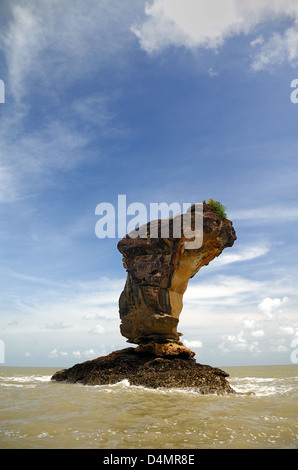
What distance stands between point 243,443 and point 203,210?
15.0 m

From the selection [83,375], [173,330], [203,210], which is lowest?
[83,375]

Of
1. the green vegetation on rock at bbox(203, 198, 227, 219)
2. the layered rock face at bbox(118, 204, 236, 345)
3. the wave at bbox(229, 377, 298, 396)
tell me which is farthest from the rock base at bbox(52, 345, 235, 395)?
the green vegetation on rock at bbox(203, 198, 227, 219)

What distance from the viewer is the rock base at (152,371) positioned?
49.4 ft

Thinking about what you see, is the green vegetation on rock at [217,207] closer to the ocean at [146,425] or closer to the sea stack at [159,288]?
the sea stack at [159,288]

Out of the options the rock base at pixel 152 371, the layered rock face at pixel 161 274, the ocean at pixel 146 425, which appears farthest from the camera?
the layered rock face at pixel 161 274

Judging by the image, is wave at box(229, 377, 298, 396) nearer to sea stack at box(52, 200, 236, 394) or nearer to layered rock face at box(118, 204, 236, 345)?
sea stack at box(52, 200, 236, 394)

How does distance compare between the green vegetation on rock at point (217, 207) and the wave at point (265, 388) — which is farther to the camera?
the green vegetation on rock at point (217, 207)

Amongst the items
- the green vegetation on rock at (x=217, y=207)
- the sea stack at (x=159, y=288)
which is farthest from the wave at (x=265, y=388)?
the green vegetation on rock at (x=217, y=207)

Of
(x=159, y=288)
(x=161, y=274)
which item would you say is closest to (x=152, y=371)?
(x=159, y=288)

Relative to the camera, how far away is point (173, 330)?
1945 cm

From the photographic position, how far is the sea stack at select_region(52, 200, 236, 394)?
1853 centimetres

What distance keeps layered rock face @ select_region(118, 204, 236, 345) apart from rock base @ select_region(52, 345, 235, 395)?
1001mm
